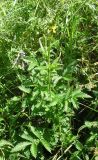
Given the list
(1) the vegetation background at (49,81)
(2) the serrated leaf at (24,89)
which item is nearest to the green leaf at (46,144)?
(1) the vegetation background at (49,81)

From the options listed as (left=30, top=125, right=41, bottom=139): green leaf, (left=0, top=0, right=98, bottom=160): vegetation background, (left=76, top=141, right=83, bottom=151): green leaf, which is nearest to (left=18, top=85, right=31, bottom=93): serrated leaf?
(left=0, top=0, right=98, bottom=160): vegetation background

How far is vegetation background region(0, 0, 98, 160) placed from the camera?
2369mm

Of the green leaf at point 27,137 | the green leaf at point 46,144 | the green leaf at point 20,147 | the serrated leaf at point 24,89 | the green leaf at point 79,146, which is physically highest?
the serrated leaf at point 24,89

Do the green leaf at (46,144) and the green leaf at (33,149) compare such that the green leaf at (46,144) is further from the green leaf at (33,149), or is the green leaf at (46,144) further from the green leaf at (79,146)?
the green leaf at (79,146)

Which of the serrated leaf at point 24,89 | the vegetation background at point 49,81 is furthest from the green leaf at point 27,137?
the serrated leaf at point 24,89

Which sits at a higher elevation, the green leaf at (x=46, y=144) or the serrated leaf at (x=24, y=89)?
the serrated leaf at (x=24, y=89)

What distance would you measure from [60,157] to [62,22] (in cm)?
90

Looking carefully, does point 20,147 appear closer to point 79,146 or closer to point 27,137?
point 27,137

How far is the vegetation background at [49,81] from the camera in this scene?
2369 millimetres

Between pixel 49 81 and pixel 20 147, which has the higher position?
pixel 49 81

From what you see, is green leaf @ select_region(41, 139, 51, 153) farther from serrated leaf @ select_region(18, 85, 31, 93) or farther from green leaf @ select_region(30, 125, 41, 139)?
serrated leaf @ select_region(18, 85, 31, 93)

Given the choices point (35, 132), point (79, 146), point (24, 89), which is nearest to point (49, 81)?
point (24, 89)

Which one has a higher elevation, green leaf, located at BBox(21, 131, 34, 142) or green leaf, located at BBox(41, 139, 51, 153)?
green leaf, located at BBox(21, 131, 34, 142)

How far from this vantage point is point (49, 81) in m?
2.32
